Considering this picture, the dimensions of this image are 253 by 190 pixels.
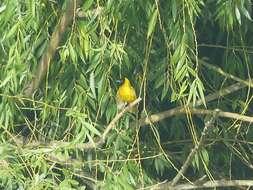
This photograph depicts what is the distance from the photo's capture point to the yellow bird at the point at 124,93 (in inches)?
104

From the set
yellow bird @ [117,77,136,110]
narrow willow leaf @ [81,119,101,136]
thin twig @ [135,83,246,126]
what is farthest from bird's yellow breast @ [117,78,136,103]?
narrow willow leaf @ [81,119,101,136]

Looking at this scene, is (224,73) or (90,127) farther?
(224,73)

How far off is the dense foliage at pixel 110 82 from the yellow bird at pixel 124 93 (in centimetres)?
4

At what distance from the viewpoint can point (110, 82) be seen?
8.73 feet

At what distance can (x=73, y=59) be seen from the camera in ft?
7.80

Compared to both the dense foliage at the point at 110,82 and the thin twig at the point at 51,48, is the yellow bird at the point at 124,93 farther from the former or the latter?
the thin twig at the point at 51,48

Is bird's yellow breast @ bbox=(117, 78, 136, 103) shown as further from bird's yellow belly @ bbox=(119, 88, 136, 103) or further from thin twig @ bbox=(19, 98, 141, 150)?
thin twig @ bbox=(19, 98, 141, 150)

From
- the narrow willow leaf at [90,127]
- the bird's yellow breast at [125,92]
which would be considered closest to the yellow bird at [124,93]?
the bird's yellow breast at [125,92]

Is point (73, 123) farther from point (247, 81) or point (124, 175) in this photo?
point (247, 81)

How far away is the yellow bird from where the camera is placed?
264cm

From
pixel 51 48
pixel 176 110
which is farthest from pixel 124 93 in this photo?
pixel 51 48

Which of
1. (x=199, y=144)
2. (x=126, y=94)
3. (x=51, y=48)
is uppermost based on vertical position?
(x=51, y=48)

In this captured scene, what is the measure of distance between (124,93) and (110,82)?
70 millimetres

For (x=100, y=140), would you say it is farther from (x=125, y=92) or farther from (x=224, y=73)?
(x=224, y=73)
